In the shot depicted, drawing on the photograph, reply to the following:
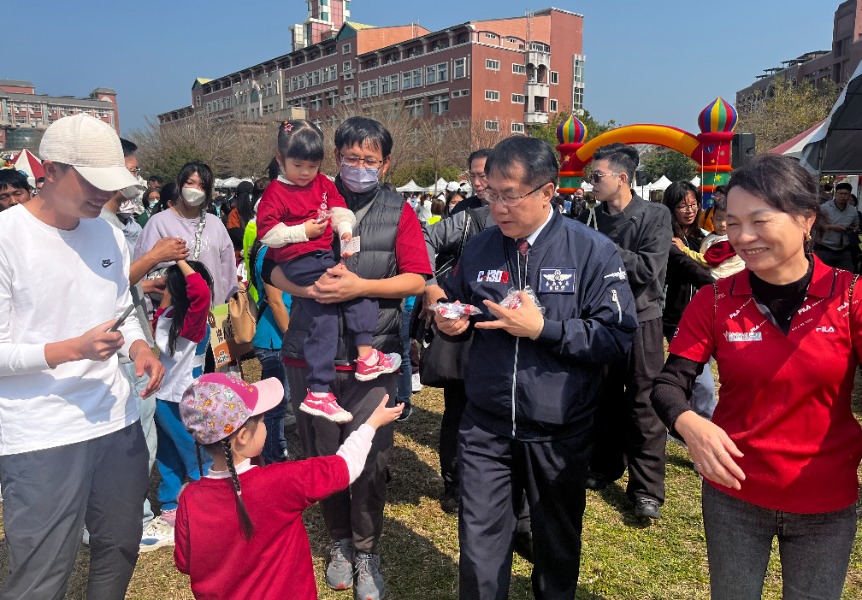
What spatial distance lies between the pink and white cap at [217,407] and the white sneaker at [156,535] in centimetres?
225

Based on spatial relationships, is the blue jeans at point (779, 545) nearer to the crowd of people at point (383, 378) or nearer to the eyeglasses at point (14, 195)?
the crowd of people at point (383, 378)

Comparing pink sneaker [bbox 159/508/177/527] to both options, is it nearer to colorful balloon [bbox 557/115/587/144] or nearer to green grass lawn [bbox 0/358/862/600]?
green grass lawn [bbox 0/358/862/600]

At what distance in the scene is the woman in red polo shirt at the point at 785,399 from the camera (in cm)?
175

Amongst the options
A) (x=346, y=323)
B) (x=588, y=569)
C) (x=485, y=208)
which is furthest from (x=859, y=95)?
(x=346, y=323)

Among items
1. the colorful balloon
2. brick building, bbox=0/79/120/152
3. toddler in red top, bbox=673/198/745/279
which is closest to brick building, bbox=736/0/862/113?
the colorful balloon

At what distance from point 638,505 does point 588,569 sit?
2.44 feet

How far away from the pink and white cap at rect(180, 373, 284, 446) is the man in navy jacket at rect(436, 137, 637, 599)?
85 cm

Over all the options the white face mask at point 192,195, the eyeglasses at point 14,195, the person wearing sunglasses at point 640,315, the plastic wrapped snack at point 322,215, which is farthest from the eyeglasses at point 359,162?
the eyeglasses at point 14,195

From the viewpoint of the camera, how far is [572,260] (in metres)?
2.39

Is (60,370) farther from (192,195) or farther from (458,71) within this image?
(458,71)

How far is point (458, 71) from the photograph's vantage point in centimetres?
6166

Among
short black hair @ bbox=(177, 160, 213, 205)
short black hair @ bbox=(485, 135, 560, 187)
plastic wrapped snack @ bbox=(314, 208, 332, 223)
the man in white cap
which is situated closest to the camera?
the man in white cap

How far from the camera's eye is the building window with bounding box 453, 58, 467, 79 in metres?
60.9

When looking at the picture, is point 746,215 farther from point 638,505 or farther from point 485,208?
point 638,505
